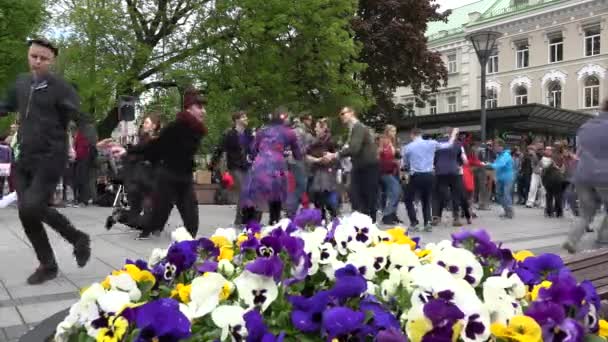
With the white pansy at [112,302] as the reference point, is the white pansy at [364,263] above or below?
above

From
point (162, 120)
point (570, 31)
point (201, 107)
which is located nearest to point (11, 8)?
point (162, 120)

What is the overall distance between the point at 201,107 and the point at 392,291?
5808 mm

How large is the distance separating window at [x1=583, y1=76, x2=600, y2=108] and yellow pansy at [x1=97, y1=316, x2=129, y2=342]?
Result: 162 ft

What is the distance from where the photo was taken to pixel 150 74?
2378 centimetres

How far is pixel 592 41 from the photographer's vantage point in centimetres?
4616

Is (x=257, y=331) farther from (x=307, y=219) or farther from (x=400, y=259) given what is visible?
(x=307, y=219)

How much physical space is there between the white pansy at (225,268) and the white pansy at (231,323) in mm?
498

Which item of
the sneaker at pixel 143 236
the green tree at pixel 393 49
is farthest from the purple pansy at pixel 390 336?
the green tree at pixel 393 49

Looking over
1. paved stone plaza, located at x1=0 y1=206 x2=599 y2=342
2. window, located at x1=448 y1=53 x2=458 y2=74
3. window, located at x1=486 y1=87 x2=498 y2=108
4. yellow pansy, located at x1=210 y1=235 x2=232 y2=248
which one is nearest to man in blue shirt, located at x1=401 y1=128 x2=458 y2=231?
paved stone plaza, located at x1=0 y1=206 x2=599 y2=342

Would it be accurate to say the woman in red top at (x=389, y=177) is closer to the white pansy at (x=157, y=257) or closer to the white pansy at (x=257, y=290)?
the white pansy at (x=157, y=257)

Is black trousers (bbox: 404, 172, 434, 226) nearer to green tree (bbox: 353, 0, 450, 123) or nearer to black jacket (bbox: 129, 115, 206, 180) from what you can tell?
black jacket (bbox: 129, 115, 206, 180)

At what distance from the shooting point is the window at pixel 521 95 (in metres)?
51.7

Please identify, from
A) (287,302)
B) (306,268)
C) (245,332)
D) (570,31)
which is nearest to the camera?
(245,332)

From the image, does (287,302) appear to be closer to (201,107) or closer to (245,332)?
(245,332)
